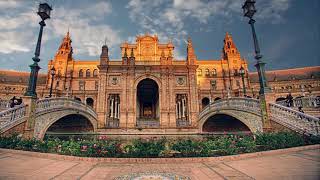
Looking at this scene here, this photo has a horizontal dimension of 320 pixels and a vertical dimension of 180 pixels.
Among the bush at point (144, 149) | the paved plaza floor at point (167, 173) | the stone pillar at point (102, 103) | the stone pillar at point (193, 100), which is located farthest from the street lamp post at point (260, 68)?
the stone pillar at point (102, 103)

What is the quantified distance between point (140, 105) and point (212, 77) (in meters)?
22.1

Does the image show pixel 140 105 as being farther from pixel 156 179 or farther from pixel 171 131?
pixel 156 179

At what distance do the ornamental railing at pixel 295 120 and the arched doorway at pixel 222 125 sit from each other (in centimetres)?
1213

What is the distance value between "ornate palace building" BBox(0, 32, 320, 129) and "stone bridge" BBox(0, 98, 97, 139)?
354 cm

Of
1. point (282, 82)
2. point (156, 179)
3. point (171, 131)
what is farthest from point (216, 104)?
point (282, 82)

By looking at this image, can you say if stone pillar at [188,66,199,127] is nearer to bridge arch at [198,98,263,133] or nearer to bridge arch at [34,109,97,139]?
bridge arch at [198,98,263,133]

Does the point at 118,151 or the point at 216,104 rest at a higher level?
the point at 216,104

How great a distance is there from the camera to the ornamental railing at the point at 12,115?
1048 cm

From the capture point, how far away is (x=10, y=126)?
1100 centimetres

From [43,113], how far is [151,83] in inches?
813

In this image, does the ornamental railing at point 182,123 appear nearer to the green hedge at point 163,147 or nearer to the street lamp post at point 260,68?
the street lamp post at point 260,68

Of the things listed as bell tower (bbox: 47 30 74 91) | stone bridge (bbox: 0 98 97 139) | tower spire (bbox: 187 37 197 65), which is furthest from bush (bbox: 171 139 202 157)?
bell tower (bbox: 47 30 74 91)

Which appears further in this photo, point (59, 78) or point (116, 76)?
point (59, 78)

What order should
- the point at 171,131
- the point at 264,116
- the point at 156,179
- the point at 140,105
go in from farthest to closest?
1. the point at 140,105
2. the point at 171,131
3. the point at 264,116
4. the point at 156,179
